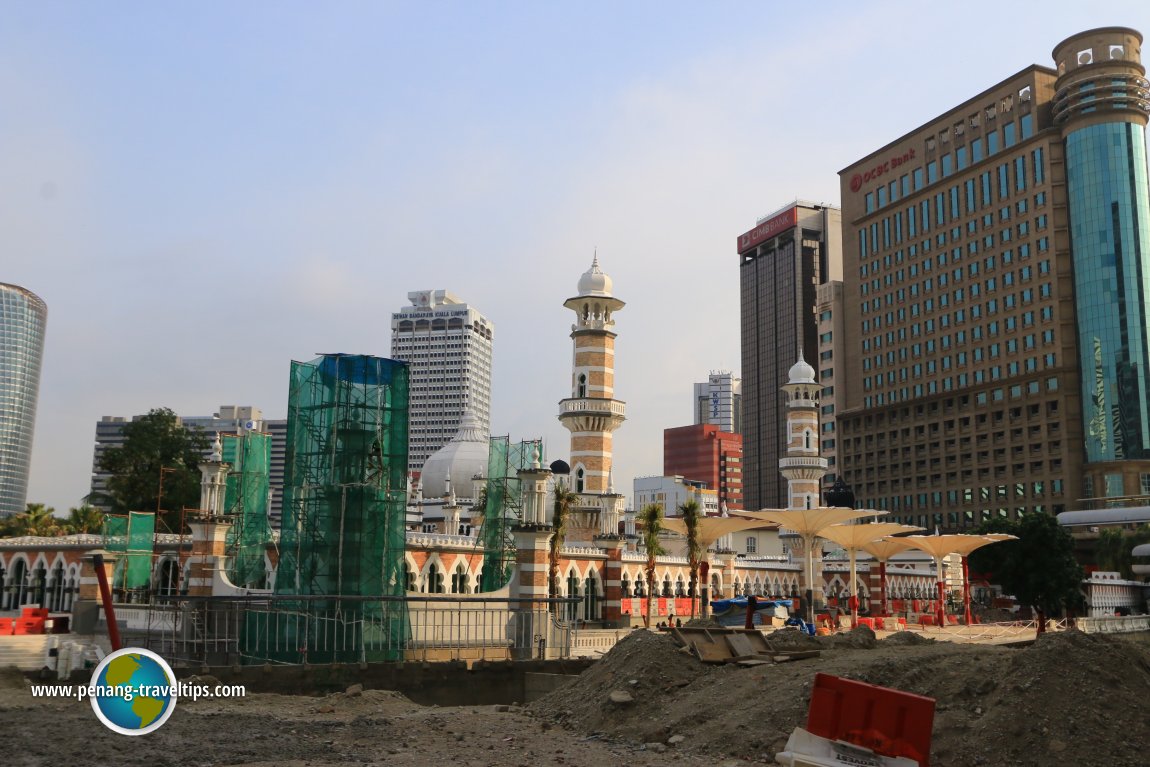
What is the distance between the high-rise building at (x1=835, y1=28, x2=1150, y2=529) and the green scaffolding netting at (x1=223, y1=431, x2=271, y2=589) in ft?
235

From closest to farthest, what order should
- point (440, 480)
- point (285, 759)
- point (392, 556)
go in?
point (285, 759)
point (392, 556)
point (440, 480)

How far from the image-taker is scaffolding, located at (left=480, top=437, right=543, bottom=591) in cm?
4253

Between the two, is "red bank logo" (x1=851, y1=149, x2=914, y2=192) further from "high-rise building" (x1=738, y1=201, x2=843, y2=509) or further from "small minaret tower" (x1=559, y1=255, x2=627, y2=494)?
"small minaret tower" (x1=559, y1=255, x2=627, y2=494)

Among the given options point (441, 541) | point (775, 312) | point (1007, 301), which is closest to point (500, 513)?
point (441, 541)

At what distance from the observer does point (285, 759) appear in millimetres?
15078

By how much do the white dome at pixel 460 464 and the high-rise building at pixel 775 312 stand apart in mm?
90628

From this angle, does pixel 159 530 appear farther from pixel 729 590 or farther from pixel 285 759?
pixel 285 759

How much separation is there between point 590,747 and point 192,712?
7.44 meters

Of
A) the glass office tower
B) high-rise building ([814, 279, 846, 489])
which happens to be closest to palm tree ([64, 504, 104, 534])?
the glass office tower

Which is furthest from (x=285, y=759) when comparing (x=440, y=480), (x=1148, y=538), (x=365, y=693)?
(x=1148, y=538)

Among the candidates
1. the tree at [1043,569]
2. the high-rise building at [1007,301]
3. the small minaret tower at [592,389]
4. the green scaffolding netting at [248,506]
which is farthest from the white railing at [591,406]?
the high-rise building at [1007,301]

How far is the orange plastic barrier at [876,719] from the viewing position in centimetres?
1263

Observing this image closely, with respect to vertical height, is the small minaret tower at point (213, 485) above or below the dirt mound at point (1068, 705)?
above

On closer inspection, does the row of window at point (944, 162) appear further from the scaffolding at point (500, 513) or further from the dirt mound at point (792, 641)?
the dirt mound at point (792, 641)
